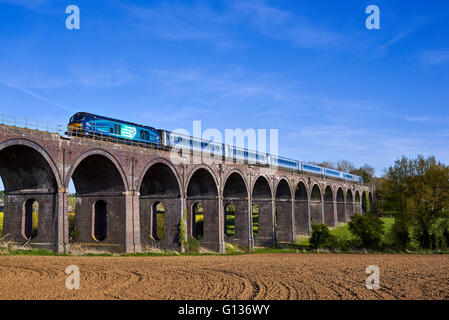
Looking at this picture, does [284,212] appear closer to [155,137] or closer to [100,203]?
[155,137]

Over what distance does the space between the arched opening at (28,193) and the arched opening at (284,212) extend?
94.5 feet

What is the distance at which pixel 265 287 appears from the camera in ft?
43.2

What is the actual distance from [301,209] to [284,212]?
5.52 meters

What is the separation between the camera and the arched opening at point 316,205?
186ft

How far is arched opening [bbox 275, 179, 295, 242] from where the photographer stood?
4609 cm

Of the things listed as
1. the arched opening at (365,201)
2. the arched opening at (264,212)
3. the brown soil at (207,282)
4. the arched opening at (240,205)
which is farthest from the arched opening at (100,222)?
the arched opening at (365,201)

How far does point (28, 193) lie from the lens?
23.1 m

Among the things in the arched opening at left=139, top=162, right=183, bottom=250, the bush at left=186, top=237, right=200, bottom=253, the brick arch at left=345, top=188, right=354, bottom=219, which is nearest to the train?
the arched opening at left=139, top=162, right=183, bottom=250

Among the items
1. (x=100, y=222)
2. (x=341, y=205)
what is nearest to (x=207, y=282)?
(x=100, y=222)

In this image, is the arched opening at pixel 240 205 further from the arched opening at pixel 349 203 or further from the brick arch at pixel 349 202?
the arched opening at pixel 349 203
